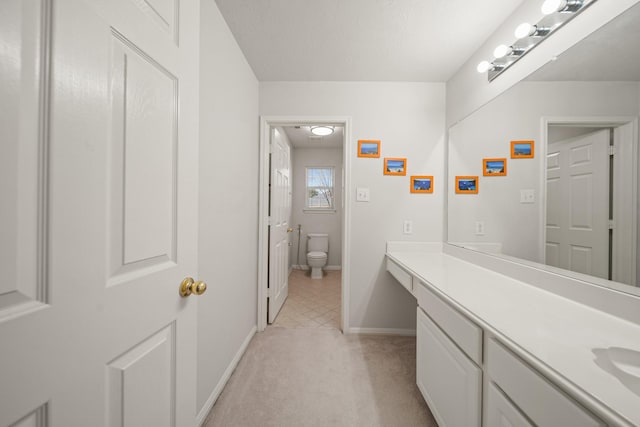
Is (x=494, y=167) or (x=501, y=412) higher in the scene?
(x=494, y=167)

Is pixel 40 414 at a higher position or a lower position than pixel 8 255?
lower

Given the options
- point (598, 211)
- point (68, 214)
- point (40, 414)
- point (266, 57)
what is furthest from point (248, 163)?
point (598, 211)

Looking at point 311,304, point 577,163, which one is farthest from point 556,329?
point 311,304

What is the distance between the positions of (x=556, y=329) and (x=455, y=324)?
31cm

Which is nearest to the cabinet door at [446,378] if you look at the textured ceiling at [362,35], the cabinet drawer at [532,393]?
the cabinet drawer at [532,393]

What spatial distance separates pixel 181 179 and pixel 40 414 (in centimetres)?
55

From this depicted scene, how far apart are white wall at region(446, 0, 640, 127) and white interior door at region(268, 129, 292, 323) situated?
165 centimetres

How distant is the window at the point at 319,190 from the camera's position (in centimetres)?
463

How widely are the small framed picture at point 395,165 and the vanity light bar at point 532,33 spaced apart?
0.82 m

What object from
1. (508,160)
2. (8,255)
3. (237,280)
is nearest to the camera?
(8,255)

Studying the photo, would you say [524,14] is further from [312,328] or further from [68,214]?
[312,328]

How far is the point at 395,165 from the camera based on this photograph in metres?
2.15

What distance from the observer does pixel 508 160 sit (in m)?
1.43

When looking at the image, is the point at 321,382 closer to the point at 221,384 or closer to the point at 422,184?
the point at 221,384
